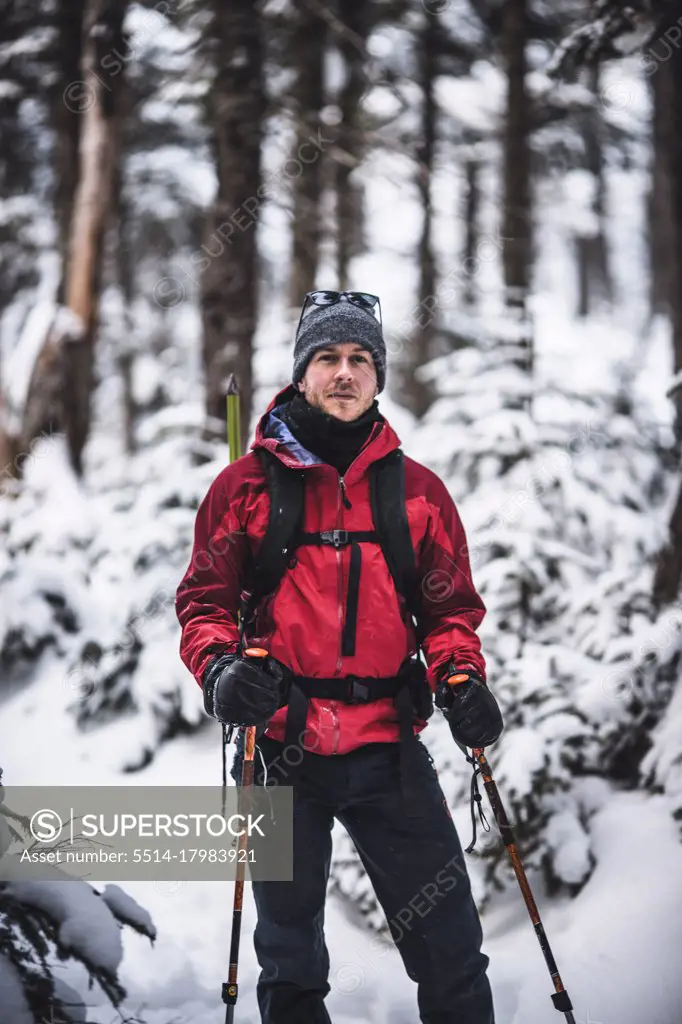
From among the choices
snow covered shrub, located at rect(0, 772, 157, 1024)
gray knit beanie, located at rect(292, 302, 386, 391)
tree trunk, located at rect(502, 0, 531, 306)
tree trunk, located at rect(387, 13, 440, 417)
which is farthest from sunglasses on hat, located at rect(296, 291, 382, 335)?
tree trunk, located at rect(387, 13, 440, 417)

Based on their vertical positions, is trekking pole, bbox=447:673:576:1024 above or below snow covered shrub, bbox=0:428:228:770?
below

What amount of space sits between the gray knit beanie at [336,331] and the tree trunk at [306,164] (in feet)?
22.2

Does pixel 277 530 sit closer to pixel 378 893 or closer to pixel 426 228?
pixel 378 893

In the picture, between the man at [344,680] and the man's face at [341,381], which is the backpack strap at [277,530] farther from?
the man's face at [341,381]

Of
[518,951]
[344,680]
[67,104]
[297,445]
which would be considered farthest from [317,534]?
[67,104]

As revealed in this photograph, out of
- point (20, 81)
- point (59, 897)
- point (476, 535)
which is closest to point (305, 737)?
point (59, 897)

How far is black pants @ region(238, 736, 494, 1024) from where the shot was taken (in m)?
2.66

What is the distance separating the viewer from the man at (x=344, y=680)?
8.89 ft

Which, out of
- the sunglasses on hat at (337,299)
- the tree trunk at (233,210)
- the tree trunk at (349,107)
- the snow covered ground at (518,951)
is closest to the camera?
the sunglasses on hat at (337,299)

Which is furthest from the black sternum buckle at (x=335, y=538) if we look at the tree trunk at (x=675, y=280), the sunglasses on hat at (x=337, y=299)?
the tree trunk at (x=675, y=280)

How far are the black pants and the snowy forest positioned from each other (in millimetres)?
865

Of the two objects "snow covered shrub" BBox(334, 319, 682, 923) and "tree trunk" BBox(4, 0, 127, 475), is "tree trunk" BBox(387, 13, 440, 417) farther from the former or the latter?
"snow covered shrub" BBox(334, 319, 682, 923)

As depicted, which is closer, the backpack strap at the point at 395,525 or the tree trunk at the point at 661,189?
the backpack strap at the point at 395,525

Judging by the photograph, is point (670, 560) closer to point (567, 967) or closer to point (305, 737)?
point (567, 967)
